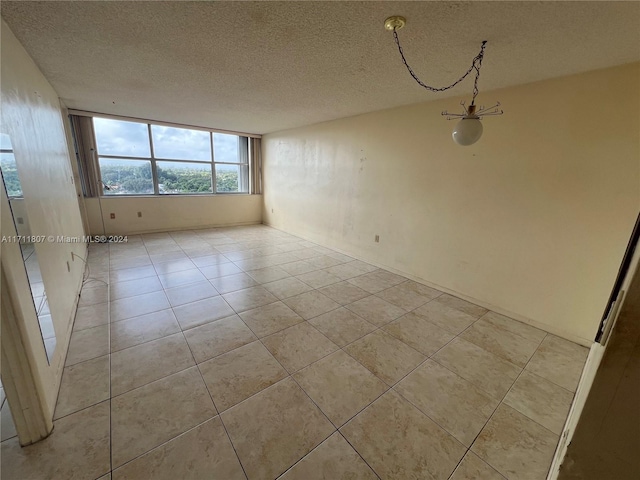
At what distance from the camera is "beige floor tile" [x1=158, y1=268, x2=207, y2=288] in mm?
3023

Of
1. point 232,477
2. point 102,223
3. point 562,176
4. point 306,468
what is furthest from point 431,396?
point 102,223

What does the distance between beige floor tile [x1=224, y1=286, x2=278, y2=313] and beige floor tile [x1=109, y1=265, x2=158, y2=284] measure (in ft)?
4.09

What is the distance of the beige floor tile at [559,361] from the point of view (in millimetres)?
1828

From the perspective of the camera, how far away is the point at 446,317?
100 inches

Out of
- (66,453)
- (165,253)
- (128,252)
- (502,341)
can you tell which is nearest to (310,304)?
(502,341)

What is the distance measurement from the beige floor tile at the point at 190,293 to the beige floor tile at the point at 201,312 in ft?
0.29

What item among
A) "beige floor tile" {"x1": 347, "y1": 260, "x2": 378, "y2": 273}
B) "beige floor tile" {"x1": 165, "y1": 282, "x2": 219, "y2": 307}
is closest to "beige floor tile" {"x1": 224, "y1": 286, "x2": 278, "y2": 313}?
"beige floor tile" {"x1": 165, "y1": 282, "x2": 219, "y2": 307}

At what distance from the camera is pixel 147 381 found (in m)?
1.65

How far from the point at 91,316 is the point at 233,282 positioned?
51.6 inches

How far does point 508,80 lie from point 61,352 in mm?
4042

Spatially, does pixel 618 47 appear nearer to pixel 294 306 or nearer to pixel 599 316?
pixel 599 316

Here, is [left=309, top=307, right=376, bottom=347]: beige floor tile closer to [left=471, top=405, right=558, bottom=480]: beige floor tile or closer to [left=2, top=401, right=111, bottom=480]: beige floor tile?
[left=471, top=405, right=558, bottom=480]: beige floor tile

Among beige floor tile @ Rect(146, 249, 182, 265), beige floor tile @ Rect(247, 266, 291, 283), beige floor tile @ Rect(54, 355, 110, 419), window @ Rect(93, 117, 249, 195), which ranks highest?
window @ Rect(93, 117, 249, 195)

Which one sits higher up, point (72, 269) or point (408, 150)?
point (408, 150)
